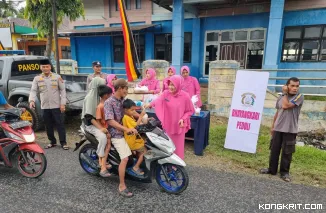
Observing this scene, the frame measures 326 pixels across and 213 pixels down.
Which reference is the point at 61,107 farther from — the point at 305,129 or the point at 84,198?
the point at 305,129

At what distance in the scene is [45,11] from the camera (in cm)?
994

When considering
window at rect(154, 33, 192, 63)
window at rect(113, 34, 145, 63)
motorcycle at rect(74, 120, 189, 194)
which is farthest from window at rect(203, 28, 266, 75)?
motorcycle at rect(74, 120, 189, 194)

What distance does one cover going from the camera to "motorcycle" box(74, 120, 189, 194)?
307cm

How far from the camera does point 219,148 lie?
5.18 meters

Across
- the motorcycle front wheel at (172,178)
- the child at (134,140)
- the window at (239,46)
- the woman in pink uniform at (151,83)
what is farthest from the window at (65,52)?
the motorcycle front wheel at (172,178)

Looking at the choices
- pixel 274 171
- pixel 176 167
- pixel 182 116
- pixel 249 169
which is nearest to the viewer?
pixel 176 167

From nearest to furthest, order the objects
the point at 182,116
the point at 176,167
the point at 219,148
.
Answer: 1. the point at 176,167
2. the point at 182,116
3. the point at 219,148

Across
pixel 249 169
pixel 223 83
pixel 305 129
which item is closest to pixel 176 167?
pixel 249 169

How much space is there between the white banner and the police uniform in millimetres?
3618

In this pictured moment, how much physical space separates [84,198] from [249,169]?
2.82 metres

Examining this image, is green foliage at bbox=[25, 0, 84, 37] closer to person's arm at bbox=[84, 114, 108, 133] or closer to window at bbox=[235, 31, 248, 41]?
window at bbox=[235, 31, 248, 41]

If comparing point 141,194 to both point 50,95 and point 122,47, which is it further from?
point 122,47

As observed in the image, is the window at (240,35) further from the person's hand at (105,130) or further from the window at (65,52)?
the window at (65,52)

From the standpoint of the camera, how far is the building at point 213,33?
10.1 metres
